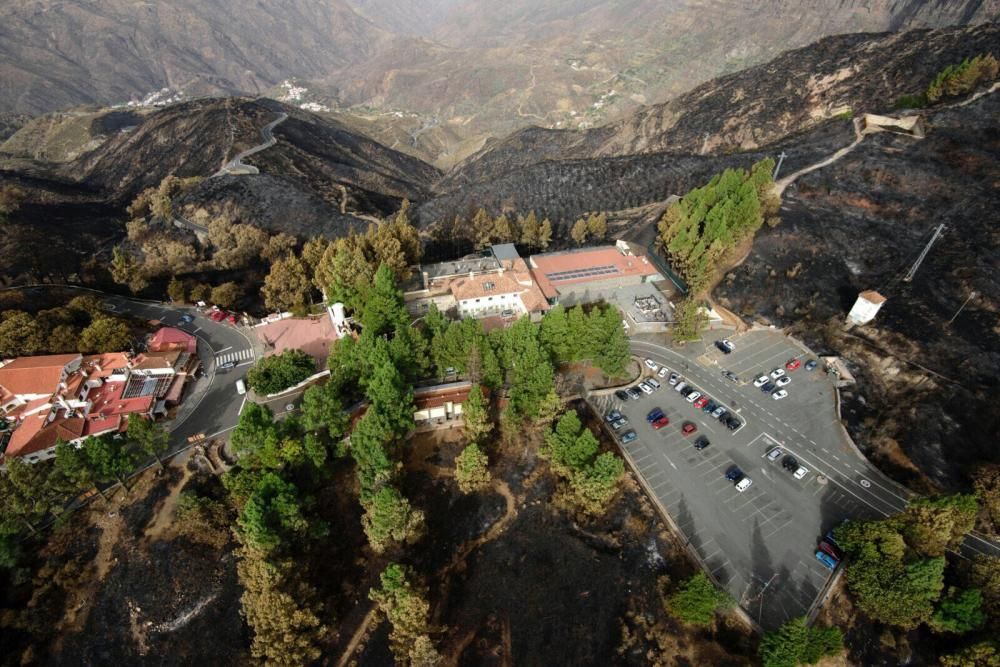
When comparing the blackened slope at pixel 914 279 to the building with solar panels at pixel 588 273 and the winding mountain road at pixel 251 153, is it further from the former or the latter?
the winding mountain road at pixel 251 153

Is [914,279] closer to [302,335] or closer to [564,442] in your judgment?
[564,442]

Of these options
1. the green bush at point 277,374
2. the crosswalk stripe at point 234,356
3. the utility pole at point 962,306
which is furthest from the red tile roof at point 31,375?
the utility pole at point 962,306

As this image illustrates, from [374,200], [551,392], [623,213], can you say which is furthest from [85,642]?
[374,200]

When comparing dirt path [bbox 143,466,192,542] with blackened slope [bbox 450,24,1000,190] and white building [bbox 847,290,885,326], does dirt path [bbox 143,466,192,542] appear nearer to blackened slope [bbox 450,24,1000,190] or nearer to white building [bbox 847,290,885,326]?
white building [bbox 847,290,885,326]

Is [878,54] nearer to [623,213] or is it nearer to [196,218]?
[623,213]

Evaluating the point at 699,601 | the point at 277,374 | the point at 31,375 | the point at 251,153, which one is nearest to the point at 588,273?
the point at 277,374

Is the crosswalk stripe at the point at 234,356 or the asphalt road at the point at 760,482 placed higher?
the crosswalk stripe at the point at 234,356

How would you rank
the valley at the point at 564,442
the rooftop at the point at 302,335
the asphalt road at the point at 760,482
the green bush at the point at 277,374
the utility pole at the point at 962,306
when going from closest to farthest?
the valley at the point at 564,442 → the asphalt road at the point at 760,482 → the green bush at the point at 277,374 → the utility pole at the point at 962,306 → the rooftop at the point at 302,335
